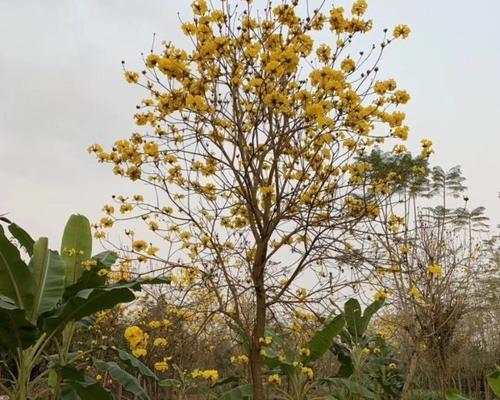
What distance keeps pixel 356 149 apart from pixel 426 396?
23.2ft

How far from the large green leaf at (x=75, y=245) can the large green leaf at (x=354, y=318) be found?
12.2 feet

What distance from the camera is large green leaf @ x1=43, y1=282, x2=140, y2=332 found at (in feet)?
12.9

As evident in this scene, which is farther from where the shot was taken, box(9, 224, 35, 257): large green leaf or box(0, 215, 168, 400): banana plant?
box(9, 224, 35, 257): large green leaf

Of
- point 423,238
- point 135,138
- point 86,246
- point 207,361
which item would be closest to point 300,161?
point 135,138

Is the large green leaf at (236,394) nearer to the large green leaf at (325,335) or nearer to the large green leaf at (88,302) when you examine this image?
the large green leaf at (325,335)

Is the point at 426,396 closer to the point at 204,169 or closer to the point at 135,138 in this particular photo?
the point at 204,169

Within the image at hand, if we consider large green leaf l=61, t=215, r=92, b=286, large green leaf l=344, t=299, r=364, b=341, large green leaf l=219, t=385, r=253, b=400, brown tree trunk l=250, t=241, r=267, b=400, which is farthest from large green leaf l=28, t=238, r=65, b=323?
large green leaf l=344, t=299, r=364, b=341

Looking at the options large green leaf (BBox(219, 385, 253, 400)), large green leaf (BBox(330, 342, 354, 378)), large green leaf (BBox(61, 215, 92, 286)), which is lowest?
large green leaf (BBox(219, 385, 253, 400))

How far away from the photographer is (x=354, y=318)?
7656 mm

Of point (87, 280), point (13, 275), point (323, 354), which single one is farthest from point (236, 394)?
point (13, 275)

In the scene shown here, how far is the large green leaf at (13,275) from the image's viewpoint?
13.5 ft

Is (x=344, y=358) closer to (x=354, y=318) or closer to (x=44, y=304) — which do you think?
(x=354, y=318)

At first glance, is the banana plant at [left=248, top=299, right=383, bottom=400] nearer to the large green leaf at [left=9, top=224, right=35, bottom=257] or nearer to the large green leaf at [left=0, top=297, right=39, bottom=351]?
the large green leaf at [left=0, top=297, right=39, bottom=351]

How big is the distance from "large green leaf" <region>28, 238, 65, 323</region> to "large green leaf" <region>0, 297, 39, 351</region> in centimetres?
25
